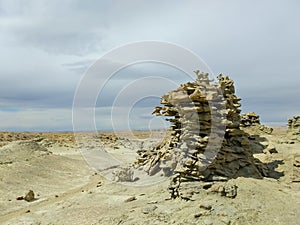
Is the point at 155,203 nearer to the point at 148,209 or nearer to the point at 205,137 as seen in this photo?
the point at 148,209

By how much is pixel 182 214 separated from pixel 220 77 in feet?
29.5

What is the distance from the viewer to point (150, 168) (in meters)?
17.3

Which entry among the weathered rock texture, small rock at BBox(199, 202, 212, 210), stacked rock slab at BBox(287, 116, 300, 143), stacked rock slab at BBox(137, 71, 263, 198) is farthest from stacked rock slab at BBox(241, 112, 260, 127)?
small rock at BBox(199, 202, 212, 210)

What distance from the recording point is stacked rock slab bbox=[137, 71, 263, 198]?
13.0 metres

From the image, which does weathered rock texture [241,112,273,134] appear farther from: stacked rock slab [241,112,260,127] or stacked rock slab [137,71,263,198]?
stacked rock slab [137,71,263,198]

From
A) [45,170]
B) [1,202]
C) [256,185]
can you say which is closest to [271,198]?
[256,185]

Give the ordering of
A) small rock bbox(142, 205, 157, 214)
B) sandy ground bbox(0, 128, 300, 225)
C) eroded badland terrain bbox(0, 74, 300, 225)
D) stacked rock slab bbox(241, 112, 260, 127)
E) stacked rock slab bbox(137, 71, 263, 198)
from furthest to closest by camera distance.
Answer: stacked rock slab bbox(241, 112, 260, 127) → stacked rock slab bbox(137, 71, 263, 198) → small rock bbox(142, 205, 157, 214) → eroded badland terrain bbox(0, 74, 300, 225) → sandy ground bbox(0, 128, 300, 225)

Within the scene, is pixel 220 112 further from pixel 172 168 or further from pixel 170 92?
pixel 172 168

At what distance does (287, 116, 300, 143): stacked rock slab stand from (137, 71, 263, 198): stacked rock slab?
826 cm

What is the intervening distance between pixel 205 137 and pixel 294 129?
41.7 feet

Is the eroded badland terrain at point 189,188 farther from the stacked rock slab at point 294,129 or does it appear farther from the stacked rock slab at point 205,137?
the stacked rock slab at point 294,129

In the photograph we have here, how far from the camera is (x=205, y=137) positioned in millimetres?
13320

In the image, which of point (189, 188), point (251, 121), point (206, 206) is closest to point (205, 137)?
point (189, 188)

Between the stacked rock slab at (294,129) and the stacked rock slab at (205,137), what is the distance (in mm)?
8261
